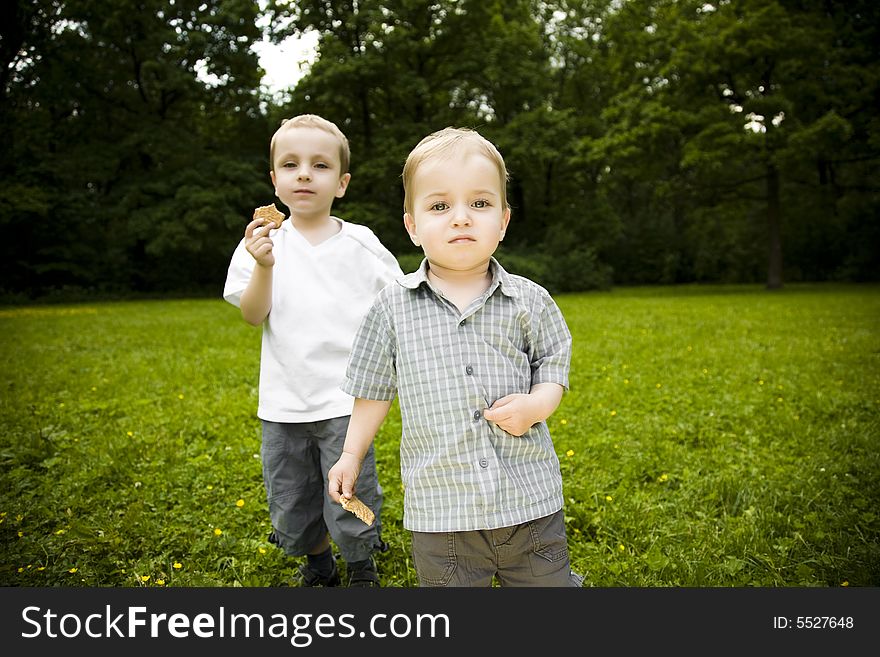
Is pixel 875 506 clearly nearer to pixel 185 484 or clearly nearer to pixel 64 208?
pixel 185 484

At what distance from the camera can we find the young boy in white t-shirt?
2172 mm

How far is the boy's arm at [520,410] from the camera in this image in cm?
149

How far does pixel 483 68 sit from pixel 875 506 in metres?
22.0

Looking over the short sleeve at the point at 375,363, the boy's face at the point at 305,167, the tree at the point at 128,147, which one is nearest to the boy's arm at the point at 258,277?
the boy's face at the point at 305,167

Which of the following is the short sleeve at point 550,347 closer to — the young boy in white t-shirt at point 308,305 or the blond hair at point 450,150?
the blond hair at point 450,150

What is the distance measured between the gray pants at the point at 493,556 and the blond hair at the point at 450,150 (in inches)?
29.7

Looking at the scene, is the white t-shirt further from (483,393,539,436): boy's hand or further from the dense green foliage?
the dense green foliage

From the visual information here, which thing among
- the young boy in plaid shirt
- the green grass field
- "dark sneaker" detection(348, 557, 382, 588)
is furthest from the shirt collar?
the green grass field

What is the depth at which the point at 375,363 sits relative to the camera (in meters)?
1.64

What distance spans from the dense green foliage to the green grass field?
13.2m

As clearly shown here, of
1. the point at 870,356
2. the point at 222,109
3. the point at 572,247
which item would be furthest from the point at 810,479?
the point at 222,109

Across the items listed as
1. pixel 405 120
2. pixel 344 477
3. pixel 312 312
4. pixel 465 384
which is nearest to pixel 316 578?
pixel 312 312

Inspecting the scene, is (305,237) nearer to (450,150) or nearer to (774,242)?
(450,150)

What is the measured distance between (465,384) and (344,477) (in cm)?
37
